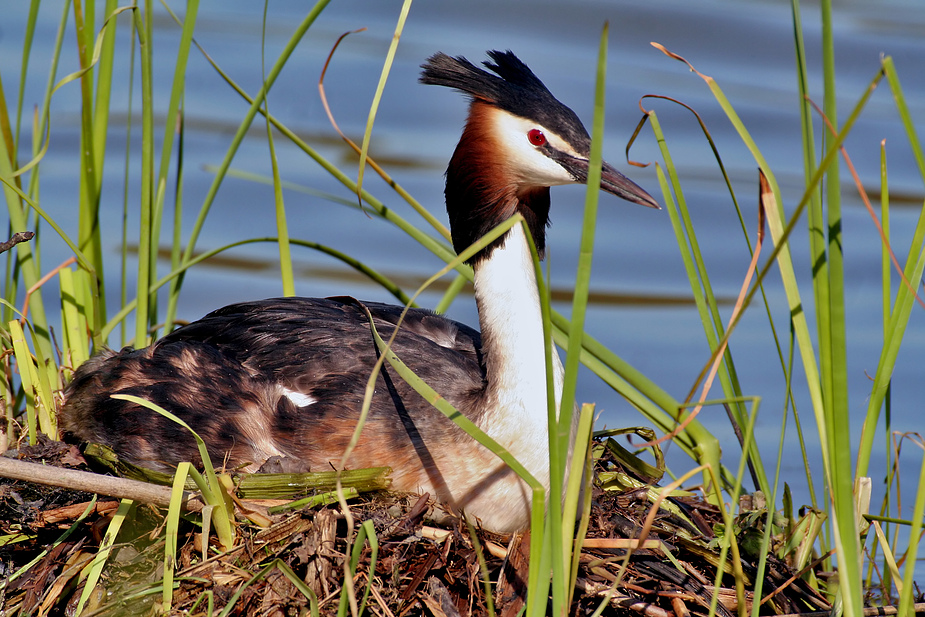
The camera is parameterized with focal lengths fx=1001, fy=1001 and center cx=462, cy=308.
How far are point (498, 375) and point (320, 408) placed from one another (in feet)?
2.03

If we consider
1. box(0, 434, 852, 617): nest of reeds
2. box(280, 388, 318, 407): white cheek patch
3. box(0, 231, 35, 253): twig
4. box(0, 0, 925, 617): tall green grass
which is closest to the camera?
box(0, 0, 925, 617): tall green grass

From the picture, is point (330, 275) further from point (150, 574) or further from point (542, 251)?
point (150, 574)

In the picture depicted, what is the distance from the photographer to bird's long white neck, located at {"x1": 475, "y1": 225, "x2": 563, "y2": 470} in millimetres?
3273

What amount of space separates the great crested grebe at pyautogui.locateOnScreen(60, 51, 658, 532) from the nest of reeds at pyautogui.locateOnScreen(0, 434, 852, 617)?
18 centimetres

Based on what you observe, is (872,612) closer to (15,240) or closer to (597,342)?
(597,342)

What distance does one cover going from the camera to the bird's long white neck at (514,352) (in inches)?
129

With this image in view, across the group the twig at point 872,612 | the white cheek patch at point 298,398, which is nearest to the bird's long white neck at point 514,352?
the white cheek patch at point 298,398

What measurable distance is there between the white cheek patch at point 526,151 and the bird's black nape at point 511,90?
0.07ft

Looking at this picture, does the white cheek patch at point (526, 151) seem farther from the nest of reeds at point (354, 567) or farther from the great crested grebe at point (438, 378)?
the nest of reeds at point (354, 567)

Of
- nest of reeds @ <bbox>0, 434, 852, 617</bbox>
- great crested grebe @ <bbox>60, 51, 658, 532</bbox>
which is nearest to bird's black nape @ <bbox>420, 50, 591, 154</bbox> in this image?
great crested grebe @ <bbox>60, 51, 658, 532</bbox>

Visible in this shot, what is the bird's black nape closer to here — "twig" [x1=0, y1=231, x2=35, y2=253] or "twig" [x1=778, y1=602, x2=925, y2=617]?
"twig" [x1=0, y1=231, x2=35, y2=253]

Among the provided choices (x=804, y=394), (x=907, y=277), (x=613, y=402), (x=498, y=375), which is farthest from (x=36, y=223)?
(x=804, y=394)

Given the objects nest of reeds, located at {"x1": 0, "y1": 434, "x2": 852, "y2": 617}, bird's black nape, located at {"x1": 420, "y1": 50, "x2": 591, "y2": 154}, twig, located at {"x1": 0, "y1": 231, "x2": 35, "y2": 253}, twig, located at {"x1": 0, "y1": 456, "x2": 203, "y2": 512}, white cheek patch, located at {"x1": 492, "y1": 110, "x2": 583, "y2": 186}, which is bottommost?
nest of reeds, located at {"x1": 0, "y1": 434, "x2": 852, "y2": 617}

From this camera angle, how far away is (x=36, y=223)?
13.0ft
